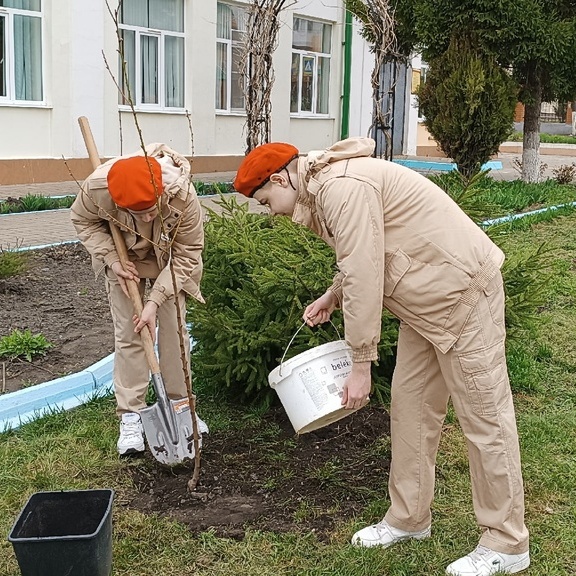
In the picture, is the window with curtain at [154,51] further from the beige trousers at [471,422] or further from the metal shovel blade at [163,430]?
the beige trousers at [471,422]

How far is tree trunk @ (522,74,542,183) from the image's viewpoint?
44.3 ft

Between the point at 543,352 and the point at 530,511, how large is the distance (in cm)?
216

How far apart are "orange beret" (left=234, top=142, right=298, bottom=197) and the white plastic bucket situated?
2.23 ft

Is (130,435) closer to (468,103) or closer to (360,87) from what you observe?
(468,103)

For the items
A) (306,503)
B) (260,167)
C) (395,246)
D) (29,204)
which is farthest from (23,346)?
(29,204)

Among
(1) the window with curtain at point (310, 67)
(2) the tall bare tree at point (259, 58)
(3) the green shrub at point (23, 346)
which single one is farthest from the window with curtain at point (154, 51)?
(3) the green shrub at point (23, 346)

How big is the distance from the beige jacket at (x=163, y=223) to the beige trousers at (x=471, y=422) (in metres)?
1.21

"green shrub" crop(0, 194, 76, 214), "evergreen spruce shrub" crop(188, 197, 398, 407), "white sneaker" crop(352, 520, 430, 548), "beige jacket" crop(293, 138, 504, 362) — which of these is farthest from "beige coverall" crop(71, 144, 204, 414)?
"green shrub" crop(0, 194, 76, 214)

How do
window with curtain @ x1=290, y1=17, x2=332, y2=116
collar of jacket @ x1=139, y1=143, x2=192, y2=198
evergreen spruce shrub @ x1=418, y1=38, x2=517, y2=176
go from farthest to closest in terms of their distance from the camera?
1. window with curtain @ x1=290, y1=17, x2=332, y2=116
2. evergreen spruce shrub @ x1=418, y1=38, x2=517, y2=176
3. collar of jacket @ x1=139, y1=143, x2=192, y2=198

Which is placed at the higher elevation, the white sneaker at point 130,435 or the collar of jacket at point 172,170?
the collar of jacket at point 172,170

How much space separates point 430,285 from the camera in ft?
8.64

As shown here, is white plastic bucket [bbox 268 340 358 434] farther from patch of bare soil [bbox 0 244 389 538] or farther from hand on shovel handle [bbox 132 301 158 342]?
hand on shovel handle [bbox 132 301 158 342]

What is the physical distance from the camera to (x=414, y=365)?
290cm

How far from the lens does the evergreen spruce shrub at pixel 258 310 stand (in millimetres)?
4113
